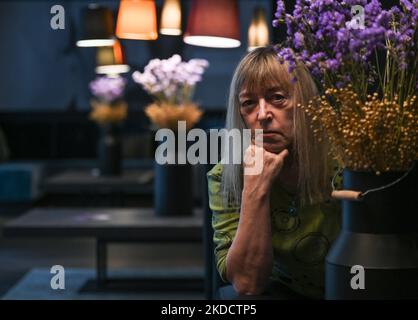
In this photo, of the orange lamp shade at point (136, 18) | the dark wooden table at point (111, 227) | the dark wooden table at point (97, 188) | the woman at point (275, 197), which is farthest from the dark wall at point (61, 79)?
the woman at point (275, 197)

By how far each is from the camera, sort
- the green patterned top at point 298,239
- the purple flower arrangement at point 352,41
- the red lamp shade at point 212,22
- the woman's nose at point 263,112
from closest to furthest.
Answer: the purple flower arrangement at point 352,41 → the woman's nose at point 263,112 → the green patterned top at point 298,239 → the red lamp shade at point 212,22

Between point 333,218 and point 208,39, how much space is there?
1.93 metres

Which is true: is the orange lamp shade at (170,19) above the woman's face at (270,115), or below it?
above

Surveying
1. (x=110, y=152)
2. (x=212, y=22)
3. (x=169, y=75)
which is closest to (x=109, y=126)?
(x=110, y=152)

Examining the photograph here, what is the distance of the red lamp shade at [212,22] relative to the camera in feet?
11.2

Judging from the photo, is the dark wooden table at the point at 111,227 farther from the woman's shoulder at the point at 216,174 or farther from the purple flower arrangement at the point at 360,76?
the purple flower arrangement at the point at 360,76

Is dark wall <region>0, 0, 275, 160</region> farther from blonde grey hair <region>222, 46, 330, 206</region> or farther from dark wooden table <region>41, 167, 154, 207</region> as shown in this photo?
blonde grey hair <region>222, 46, 330, 206</region>

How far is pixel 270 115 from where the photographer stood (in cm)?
160

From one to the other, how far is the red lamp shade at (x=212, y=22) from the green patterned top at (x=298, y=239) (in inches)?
68.6

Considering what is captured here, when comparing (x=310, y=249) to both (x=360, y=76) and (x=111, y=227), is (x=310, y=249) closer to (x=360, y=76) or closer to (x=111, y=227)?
(x=360, y=76)

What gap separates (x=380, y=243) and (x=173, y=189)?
313cm

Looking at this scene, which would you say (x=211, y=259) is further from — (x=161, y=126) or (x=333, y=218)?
(x=161, y=126)

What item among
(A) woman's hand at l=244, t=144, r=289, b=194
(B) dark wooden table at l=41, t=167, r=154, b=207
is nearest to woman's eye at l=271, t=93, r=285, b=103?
(A) woman's hand at l=244, t=144, r=289, b=194

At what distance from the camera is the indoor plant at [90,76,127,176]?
6.71m
